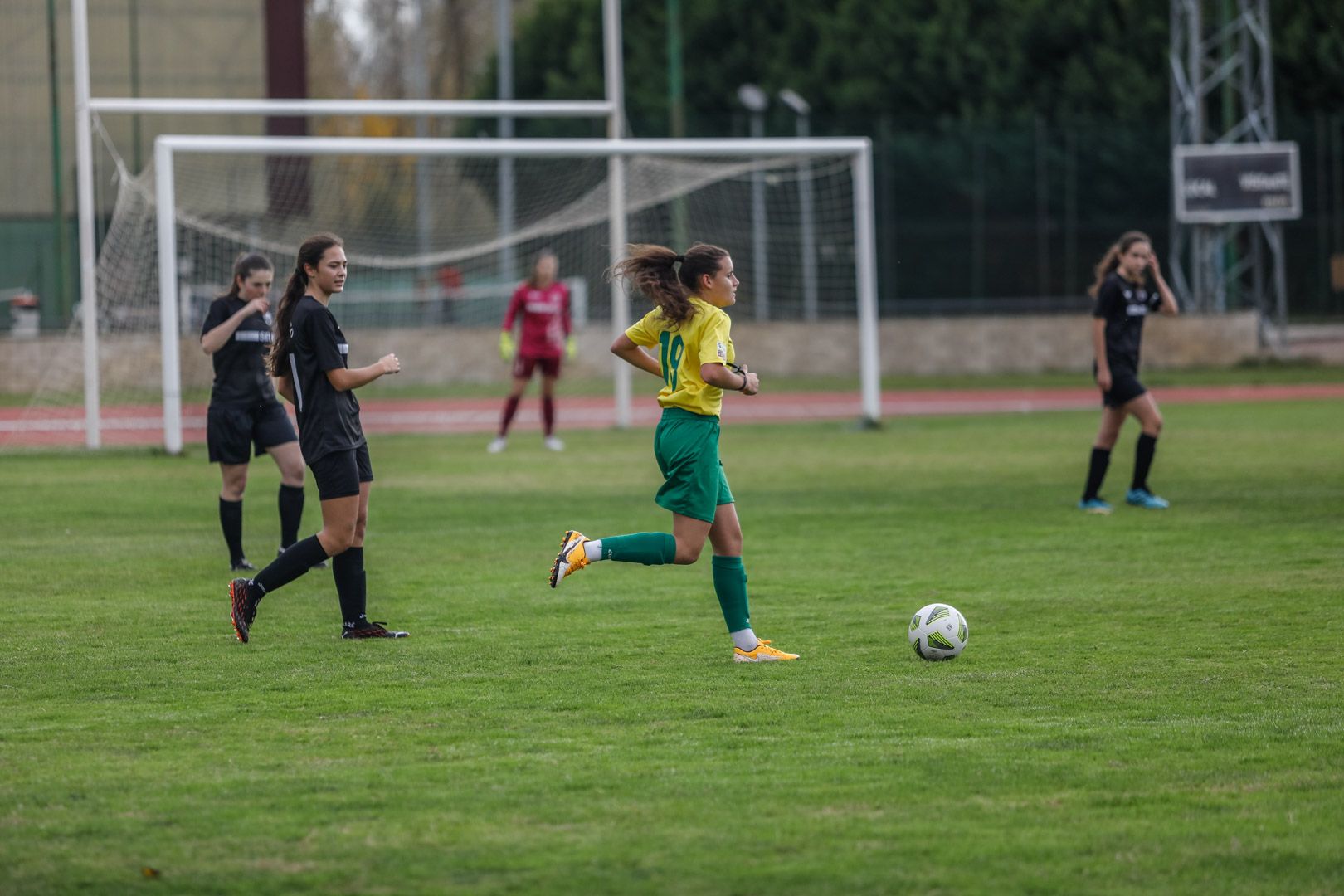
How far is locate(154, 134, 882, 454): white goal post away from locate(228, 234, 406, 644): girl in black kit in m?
10.0

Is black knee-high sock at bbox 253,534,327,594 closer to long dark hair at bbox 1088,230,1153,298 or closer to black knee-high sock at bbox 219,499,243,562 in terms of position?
black knee-high sock at bbox 219,499,243,562

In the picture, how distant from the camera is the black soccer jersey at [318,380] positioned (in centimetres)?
746

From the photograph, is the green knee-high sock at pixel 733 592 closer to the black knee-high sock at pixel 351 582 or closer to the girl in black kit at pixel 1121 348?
the black knee-high sock at pixel 351 582

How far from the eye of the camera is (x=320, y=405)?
24.7 ft

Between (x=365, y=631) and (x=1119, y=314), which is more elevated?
(x=1119, y=314)

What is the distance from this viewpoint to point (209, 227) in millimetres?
20109

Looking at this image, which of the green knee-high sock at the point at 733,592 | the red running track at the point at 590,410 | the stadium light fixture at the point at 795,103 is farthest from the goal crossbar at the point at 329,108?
the stadium light fixture at the point at 795,103

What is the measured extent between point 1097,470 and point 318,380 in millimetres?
6905

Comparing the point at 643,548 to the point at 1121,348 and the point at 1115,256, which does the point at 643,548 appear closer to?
the point at 1121,348

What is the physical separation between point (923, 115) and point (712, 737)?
Answer: 3168cm

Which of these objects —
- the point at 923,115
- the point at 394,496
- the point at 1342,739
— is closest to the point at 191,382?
the point at 394,496

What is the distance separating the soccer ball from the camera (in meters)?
7.14

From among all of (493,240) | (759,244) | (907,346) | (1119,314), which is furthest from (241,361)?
(907,346)

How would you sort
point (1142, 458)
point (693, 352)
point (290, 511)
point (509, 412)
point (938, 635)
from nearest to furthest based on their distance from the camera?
1. point (693, 352)
2. point (938, 635)
3. point (290, 511)
4. point (1142, 458)
5. point (509, 412)
